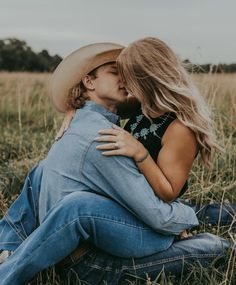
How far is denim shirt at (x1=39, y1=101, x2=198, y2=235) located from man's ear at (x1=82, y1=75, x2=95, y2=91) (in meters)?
0.21

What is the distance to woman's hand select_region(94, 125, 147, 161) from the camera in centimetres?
257

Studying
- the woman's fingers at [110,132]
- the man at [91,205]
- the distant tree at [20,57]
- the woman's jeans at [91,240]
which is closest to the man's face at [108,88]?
the man at [91,205]

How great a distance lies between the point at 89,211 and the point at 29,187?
71 centimetres

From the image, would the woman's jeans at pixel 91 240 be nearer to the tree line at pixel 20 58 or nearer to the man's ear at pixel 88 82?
the man's ear at pixel 88 82

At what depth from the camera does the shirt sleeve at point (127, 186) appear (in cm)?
253

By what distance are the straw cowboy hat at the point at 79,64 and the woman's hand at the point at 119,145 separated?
500mm

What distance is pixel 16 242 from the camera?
9.69ft

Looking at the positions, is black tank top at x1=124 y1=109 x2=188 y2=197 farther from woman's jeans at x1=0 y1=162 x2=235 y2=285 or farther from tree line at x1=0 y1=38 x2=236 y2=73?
tree line at x1=0 y1=38 x2=236 y2=73

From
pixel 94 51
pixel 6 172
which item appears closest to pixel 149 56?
pixel 94 51

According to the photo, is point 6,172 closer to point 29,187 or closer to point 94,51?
point 29,187

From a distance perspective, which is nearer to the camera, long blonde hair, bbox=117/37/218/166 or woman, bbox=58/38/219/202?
woman, bbox=58/38/219/202

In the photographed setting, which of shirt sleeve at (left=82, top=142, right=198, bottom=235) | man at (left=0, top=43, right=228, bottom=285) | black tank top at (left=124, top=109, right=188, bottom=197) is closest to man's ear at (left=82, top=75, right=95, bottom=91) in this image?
man at (left=0, top=43, right=228, bottom=285)

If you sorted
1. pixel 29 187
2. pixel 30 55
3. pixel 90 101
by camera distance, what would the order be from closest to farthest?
pixel 90 101 < pixel 29 187 < pixel 30 55

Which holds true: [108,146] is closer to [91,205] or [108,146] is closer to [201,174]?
[91,205]
